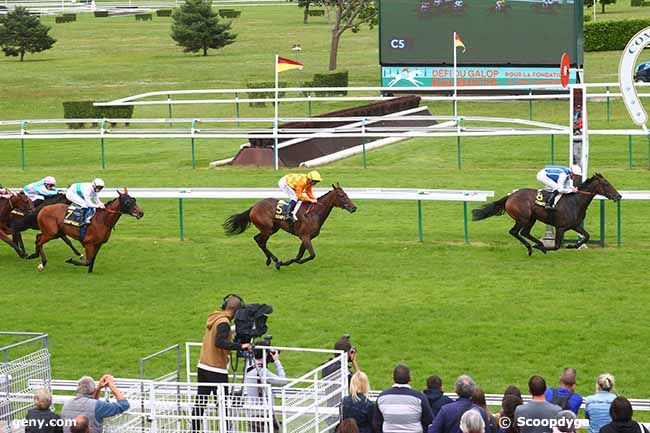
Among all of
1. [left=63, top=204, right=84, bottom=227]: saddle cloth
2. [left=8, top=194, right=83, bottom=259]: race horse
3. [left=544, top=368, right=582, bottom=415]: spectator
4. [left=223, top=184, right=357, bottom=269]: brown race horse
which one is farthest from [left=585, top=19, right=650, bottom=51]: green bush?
[left=544, top=368, right=582, bottom=415]: spectator

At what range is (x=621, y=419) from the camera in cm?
676

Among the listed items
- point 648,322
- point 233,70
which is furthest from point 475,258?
point 233,70

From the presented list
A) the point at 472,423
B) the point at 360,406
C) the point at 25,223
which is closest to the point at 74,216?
the point at 25,223

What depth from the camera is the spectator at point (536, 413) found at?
23.3 ft

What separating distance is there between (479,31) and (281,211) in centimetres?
1552

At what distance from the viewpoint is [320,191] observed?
1694 cm

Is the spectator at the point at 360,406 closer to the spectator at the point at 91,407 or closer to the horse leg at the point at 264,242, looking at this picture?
the spectator at the point at 91,407

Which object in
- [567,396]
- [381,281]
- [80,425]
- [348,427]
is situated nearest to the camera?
[348,427]

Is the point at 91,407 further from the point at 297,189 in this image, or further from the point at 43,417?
the point at 297,189

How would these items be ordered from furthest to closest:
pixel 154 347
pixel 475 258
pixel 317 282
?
1. pixel 475 258
2. pixel 317 282
3. pixel 154 347

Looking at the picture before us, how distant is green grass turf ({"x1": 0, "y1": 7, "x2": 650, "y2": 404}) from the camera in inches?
444

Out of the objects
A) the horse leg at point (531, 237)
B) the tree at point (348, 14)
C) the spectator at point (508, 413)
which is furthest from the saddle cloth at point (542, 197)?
the tree at point (348, 14)

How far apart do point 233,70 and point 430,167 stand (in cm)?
2031

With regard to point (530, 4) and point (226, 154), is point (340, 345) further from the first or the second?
point (530, 4)
